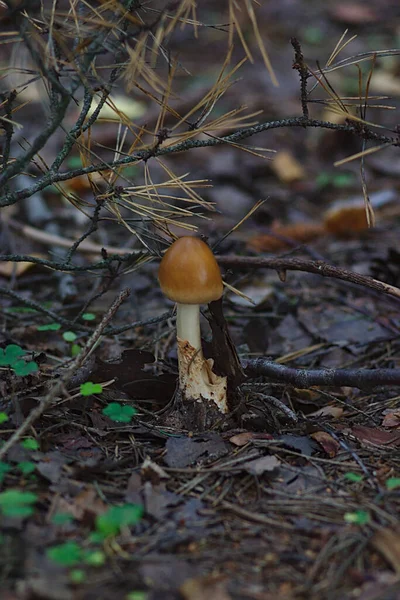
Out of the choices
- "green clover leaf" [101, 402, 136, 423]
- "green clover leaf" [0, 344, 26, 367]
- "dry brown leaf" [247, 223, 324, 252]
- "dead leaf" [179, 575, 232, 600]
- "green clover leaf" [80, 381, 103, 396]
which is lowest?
"dry brown leaf" [247, 223, 324, 252]

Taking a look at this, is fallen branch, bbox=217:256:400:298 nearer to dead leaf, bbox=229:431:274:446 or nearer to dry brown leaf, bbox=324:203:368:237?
dead leaf, bbox=229:431:274:446

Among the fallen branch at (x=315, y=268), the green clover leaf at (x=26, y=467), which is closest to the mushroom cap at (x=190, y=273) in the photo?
the fallen branch at (x=315, y=268)

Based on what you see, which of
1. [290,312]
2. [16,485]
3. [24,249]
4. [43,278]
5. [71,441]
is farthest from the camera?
[24,249]

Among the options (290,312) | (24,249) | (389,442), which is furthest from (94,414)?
(24,249)

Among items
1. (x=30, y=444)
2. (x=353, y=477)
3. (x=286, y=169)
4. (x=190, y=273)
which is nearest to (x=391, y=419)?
(x=353, y=477)

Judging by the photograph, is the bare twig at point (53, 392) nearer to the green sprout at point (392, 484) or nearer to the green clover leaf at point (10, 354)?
the green clover leaf at point (10, 354)

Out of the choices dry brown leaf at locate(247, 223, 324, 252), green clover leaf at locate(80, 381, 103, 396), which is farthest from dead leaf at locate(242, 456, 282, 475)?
→ dry brown leaf at locate(247, 223, 324, 252)

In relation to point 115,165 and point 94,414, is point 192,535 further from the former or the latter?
point 115,165

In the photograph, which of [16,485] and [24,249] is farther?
[24,249]
